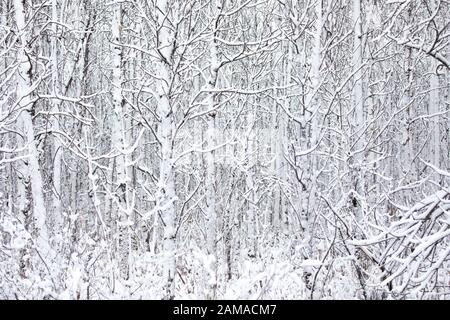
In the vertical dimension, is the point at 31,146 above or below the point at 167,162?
above

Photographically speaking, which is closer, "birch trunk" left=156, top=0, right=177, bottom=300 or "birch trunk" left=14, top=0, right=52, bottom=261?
"birch trunk" left=156, top=0, right=177, bottom=300

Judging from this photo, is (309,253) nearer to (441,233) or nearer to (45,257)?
(441,233)

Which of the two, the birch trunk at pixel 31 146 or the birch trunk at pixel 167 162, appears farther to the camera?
the birch trunk at pixel 31 146

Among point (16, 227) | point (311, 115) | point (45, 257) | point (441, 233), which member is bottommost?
point (45, 257)

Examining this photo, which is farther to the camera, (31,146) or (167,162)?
(31,146)
